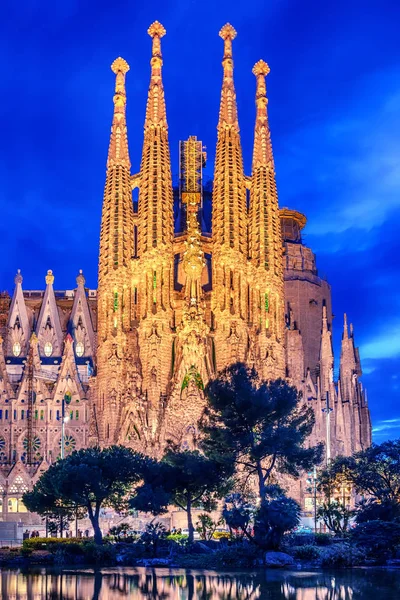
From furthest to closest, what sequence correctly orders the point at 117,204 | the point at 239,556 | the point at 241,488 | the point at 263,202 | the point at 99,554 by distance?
the point at 263,202 < the point at 117,204 < the point at 241,488 < the point at 99,554 < the point at 239,556

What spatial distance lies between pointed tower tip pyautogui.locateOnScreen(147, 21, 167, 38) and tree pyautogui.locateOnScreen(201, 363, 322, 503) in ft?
217

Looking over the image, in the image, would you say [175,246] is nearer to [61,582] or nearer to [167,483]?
[167,483]

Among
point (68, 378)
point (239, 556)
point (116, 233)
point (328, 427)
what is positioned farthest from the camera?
point (68, 378)

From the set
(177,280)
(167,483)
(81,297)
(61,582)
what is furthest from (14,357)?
(61,582)

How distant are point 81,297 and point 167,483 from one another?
61299 mm

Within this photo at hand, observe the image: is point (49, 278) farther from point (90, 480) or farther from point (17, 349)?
point (90, 480)

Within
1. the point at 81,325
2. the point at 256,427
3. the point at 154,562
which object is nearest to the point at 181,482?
the point at 256,427

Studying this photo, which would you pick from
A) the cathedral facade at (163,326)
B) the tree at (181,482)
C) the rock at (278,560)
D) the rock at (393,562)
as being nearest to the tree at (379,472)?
the tree at (181,482)

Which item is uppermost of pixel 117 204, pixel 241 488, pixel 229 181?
pixel 229 181

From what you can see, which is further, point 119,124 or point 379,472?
point 119,124

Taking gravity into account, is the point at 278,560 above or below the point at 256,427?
below

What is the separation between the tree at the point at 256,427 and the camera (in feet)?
182

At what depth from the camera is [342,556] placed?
4850 cm

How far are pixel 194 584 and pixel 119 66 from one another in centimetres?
8298
